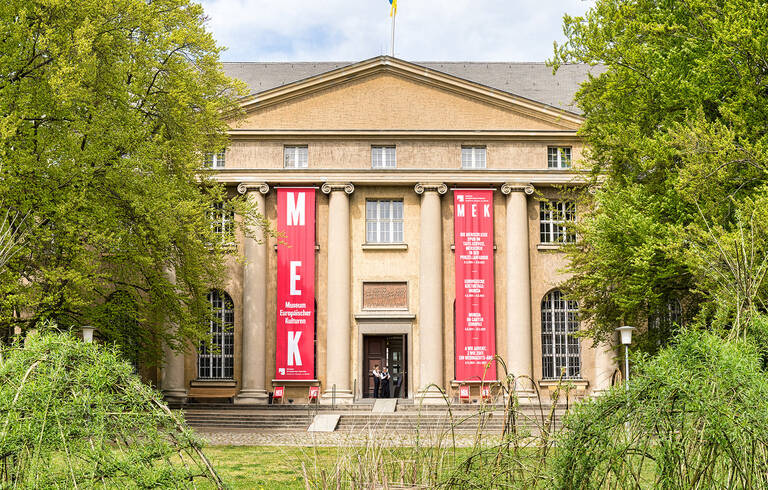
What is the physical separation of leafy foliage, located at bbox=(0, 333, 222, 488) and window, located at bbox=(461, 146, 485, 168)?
30381mm

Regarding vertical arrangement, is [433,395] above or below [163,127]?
below

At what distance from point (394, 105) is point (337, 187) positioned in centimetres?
426

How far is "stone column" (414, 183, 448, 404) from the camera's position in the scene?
34625mm

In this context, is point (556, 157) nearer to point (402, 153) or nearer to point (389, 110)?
point (402, 153)

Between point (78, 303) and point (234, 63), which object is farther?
point (234, 63)

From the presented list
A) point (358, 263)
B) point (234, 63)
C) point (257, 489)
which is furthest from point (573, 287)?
point (234, 63)

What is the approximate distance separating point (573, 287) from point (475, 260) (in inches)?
335

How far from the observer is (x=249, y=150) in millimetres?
36000

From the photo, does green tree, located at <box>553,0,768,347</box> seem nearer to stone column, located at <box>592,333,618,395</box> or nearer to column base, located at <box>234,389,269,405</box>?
stone column, located at <box>592,333,618,395</box>

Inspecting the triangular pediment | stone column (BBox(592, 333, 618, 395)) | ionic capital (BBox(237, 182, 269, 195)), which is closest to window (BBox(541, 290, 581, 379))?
stone column (BBox(592, 333, 618, 395))

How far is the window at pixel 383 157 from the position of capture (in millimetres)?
36375

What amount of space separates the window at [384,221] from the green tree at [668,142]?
11.2m

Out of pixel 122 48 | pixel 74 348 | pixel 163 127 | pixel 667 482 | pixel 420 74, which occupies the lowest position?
pixel 667 482

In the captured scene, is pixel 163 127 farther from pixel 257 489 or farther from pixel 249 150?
pixel 257 489
